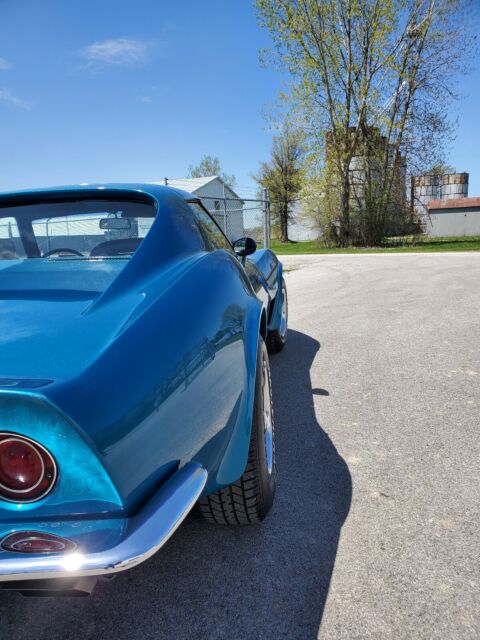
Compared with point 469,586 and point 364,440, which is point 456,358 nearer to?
point 364,440

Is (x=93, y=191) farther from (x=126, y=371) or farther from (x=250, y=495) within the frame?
(x=250, y=495)

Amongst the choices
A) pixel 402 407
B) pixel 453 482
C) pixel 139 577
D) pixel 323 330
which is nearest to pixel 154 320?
pixel 139 577

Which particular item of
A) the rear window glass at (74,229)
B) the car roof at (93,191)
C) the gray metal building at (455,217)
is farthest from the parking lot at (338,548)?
the gray metal building at (455,217)

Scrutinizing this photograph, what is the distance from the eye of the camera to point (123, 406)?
109cm

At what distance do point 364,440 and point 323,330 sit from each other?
2.83 m

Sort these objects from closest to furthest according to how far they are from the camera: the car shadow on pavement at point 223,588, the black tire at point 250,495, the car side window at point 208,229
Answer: the car shadow on pavement at point 223,588 < the black tire at point 250,495 < the car side window at point 208,229

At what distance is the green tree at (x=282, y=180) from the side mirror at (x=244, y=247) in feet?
113

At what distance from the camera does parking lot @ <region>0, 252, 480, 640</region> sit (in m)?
1.48

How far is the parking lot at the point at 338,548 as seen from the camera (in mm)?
1482

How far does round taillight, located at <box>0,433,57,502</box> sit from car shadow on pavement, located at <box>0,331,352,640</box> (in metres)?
0.71

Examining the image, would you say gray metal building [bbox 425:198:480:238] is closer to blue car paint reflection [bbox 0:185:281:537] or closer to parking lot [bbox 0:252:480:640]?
parking lot [bbox 0:252:480:640]

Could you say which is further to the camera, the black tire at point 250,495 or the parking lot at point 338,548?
the black tire at point 250,495

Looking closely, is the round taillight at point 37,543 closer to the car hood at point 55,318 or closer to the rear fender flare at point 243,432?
the car hood at point 55,318

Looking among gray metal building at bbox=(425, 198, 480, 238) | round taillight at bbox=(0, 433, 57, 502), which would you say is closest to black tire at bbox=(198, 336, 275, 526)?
round taillight at bbox=(0, 433, 57, 502)
